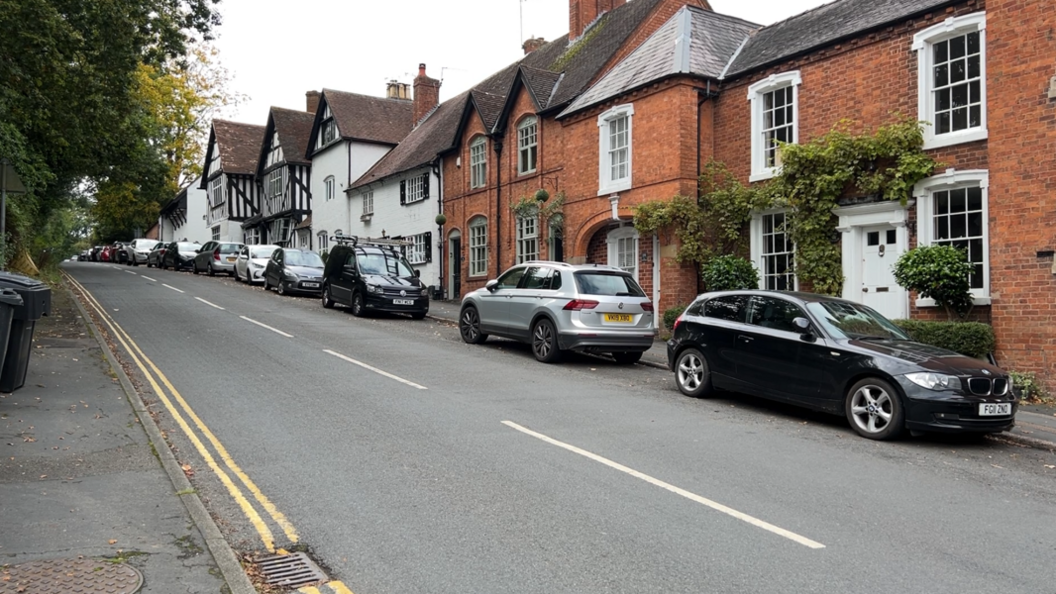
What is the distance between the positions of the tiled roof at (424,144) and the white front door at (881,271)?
16.8 meters

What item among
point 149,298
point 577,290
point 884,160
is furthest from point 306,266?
point 884,160

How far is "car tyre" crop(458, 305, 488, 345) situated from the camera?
1595cm

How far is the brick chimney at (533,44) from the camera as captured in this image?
32.8 m

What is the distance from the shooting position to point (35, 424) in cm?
792

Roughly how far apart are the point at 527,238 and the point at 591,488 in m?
17.9

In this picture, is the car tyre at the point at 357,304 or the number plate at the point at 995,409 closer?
the number plate at the point at 995,409

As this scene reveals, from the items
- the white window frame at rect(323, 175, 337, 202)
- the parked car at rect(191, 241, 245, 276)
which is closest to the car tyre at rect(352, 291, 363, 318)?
the parked car at rect(191, 241, 245, 276)

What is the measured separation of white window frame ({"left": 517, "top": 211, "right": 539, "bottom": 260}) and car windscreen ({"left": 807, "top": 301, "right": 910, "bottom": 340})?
45.3 ft

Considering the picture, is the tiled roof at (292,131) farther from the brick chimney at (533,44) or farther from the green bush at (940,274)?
the green bush at (940,274)

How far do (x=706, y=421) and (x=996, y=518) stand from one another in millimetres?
3613

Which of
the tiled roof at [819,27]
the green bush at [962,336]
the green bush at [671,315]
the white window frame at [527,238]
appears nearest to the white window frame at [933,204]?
the green bush at [962,336]

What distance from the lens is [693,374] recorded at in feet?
36.1

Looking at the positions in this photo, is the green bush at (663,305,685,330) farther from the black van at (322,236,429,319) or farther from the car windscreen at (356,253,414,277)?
the car windscreen at (356,253,414,277)

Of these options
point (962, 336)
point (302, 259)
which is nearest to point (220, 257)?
point (302, 259)
